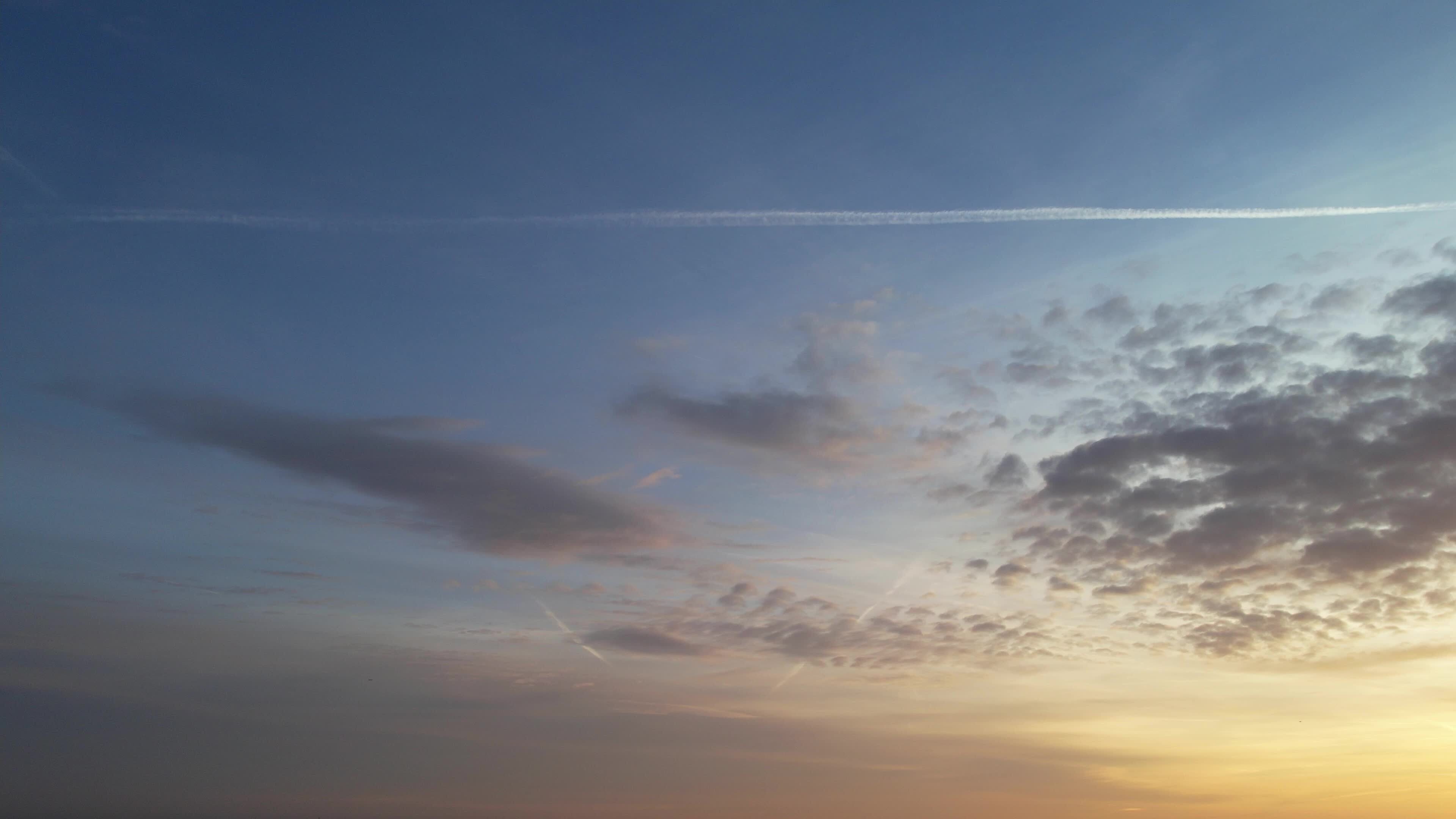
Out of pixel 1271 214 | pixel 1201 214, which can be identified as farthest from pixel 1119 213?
pixel 1271 214

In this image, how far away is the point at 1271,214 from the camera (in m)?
72.2

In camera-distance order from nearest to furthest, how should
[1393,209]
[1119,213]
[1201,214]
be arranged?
[1393,209] < [1201,214] < [1119,213]

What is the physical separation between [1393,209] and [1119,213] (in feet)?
64.8

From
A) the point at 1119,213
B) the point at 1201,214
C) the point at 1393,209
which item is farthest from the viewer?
the point at 1119,213

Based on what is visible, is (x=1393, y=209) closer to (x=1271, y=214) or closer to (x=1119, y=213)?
(x=1271, y=214)

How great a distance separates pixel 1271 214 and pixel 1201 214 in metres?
6.77

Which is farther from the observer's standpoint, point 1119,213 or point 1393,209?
point 1119,213

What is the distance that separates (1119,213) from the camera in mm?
75875

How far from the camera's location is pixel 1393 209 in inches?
2594

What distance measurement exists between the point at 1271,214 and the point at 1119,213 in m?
12.0

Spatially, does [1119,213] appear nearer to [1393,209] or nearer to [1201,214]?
[1201,214]

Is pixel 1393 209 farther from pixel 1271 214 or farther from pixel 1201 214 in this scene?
pixel 1201 214

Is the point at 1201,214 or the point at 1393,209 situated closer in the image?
the point at 1393,209

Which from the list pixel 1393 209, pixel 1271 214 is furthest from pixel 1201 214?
pixel 1393 209
